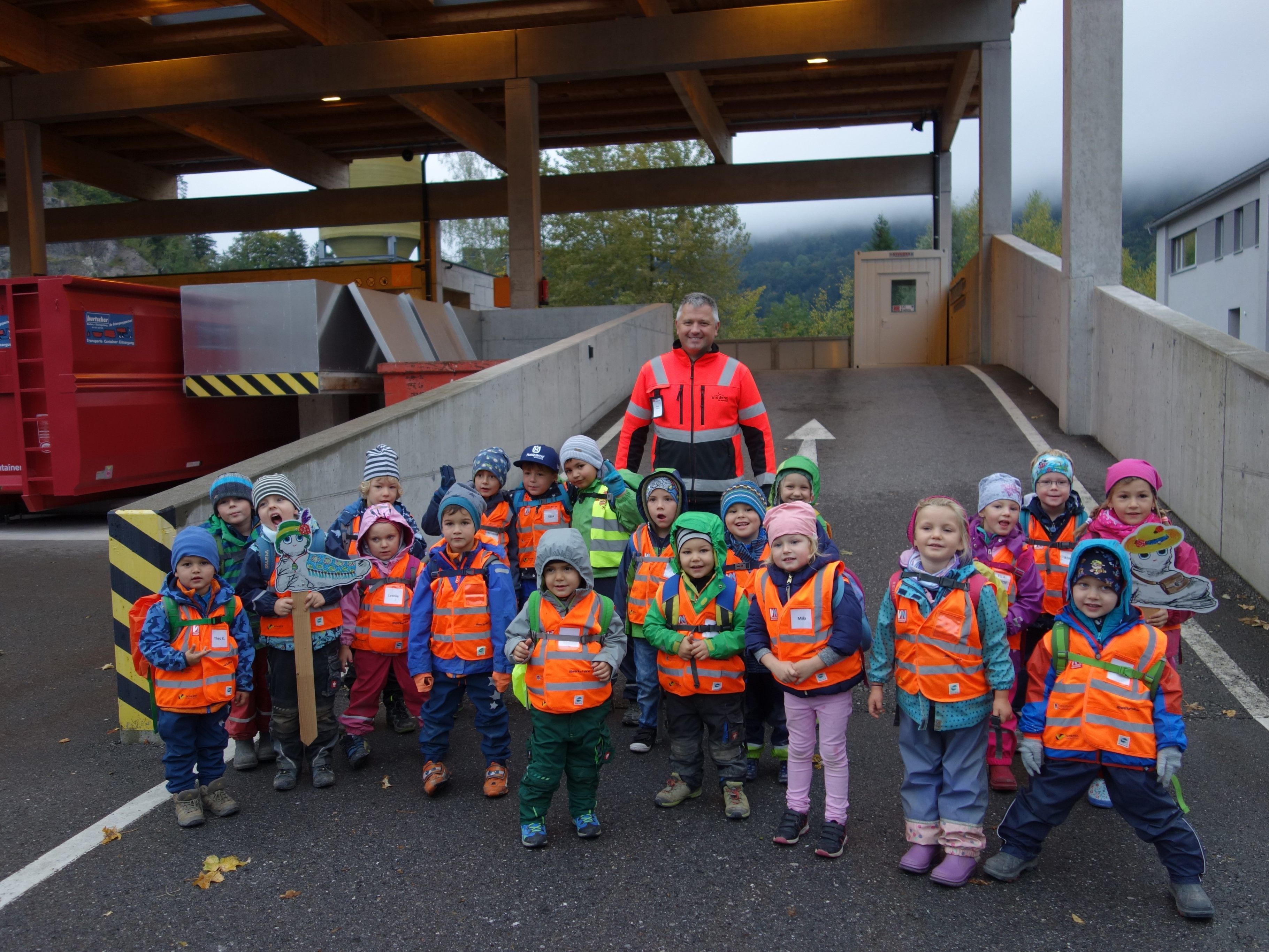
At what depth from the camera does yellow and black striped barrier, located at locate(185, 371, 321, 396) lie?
12.1 metres

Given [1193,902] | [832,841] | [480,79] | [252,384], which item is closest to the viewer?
[1193,902]

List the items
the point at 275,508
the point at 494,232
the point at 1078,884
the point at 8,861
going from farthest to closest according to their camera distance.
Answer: the point at 494,232, the point at 275,508, the point at 8,861, the point at 1078,884

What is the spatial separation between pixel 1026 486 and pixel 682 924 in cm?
745

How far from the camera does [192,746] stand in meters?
4.23

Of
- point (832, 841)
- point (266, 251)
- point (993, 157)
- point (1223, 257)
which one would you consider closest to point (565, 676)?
point (832, 841)

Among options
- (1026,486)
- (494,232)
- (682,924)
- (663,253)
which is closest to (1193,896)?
(682,924)

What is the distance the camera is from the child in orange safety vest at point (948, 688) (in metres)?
3.63

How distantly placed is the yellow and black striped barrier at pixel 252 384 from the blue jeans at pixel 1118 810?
33.8ft

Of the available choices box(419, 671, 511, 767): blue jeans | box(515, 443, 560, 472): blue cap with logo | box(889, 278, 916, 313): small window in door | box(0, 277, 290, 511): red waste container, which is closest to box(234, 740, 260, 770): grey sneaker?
box(419, 671, 511, 767): blue jeans

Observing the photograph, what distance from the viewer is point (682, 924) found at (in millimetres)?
3334

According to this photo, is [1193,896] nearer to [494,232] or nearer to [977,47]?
[977,47]

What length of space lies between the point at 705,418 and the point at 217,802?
3051 millimetres

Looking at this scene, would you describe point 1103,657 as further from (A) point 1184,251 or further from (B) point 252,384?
(A) point 1184,251

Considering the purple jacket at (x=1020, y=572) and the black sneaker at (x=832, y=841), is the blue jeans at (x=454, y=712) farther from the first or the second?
the purple jacket at (x=1020, y=572)
